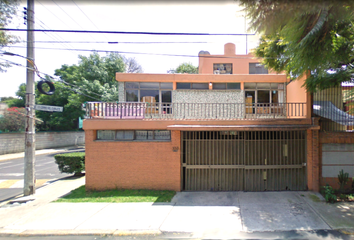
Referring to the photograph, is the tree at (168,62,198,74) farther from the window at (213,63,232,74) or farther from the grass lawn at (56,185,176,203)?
the grass lawn at (56,185,176,203)

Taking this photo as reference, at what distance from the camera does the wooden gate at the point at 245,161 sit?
729 centimetres

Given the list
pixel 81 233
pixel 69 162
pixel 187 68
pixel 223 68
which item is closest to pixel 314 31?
pixel 81 233

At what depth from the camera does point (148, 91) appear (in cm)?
1169

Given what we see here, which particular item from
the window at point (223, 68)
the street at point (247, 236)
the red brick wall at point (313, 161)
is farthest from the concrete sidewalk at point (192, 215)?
the window at point (223, 68)

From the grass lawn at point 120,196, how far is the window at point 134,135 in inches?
78.6

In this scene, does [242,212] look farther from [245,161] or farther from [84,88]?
[84,88]

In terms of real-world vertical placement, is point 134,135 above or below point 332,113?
below

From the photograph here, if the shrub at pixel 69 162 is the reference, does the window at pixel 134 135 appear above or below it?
above

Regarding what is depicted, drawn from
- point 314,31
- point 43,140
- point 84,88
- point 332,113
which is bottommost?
point 43,140

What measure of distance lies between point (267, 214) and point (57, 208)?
6.49 m

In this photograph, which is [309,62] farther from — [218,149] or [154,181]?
[154,181]

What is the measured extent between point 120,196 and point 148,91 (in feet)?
21.4

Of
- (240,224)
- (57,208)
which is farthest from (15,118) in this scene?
(240,224)

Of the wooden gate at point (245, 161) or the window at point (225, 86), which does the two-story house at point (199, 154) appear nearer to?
the wooden gate at point (245, 161)
